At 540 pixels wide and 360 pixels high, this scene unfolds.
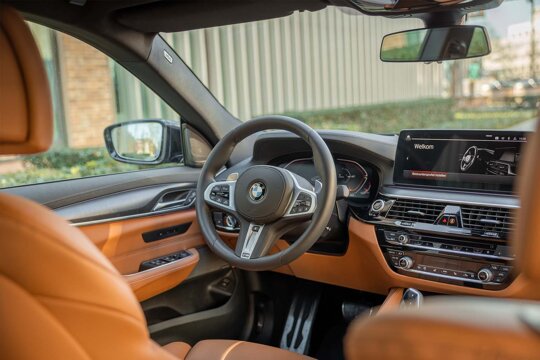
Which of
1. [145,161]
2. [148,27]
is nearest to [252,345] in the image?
[145,161]

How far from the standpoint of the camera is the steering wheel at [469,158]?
2.48 m

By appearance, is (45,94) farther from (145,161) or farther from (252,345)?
(145,161)

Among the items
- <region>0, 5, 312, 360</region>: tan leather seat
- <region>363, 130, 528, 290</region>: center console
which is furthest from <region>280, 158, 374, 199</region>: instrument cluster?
<region>0, 5, 312, 360</region>: tan leather seat

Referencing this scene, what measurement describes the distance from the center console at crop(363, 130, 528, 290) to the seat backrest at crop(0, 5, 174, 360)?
1435 millimetres

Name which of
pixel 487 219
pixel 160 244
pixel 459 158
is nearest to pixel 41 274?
pixel 160 244

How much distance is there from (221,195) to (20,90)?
129 centimetres

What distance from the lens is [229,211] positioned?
248 centimetres

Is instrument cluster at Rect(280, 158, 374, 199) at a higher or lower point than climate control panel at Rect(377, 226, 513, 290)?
higher

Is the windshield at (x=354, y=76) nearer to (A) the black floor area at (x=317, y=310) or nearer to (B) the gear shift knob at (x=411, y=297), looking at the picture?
(A) the black floor area at (x=317, y=310)

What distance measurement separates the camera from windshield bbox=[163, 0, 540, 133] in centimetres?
893

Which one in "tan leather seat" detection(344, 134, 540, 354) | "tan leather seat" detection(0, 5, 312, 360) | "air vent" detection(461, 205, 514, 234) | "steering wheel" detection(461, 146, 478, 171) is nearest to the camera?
"tan leather seat" detection(344, 134, 540, 354)

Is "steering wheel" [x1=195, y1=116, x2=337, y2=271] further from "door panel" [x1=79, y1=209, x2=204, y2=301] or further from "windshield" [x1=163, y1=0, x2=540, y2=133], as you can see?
"windshield" [x1=163, y1=0, x2=540, y2=133]

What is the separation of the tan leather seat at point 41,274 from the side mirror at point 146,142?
177cm

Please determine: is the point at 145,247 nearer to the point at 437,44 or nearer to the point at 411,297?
the point at 411,297
